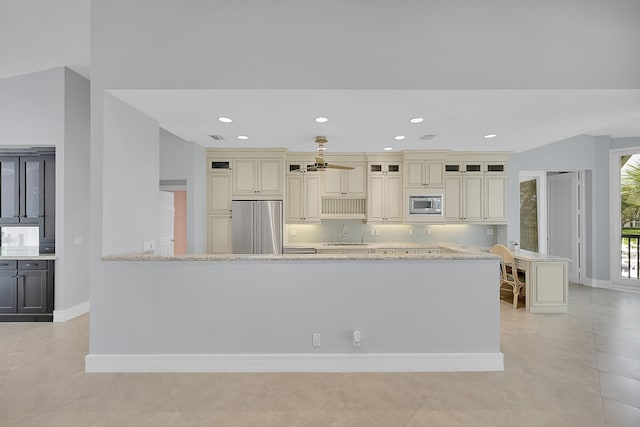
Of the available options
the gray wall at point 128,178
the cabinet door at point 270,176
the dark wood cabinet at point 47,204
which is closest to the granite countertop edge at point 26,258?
the dark wood cabinet at point 47,204

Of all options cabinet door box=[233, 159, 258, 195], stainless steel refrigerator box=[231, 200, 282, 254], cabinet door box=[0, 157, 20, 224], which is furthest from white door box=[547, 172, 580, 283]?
cabinet door box=[0, 157, 20, 224]

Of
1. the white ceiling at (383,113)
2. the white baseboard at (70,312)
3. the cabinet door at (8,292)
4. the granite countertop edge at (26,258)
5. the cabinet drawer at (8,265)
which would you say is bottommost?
the white baseboard at (70,312)

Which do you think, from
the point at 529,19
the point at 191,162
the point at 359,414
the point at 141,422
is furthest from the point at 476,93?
the point at 191,162

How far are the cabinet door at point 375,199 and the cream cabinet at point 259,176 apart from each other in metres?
1.61

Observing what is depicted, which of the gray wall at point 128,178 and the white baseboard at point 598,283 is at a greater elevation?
the gray wall at point 128,178

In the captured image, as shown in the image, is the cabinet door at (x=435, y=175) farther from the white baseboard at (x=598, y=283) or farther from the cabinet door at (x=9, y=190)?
the cabinet door at (x=9, y=190)

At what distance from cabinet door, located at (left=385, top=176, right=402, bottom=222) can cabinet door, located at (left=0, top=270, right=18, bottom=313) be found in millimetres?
5635

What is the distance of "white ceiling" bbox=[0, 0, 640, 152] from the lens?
9.40 ft

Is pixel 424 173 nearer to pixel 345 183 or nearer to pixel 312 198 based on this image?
pixel 345 183

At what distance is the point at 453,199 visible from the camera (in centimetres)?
563

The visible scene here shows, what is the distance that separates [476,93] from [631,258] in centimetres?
568

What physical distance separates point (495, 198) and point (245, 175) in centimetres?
451

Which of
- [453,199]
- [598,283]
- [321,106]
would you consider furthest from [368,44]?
[598,283]

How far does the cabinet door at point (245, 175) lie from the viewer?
531cm
